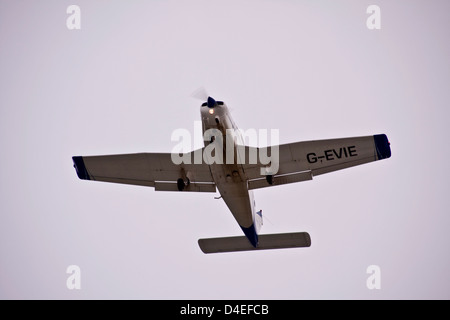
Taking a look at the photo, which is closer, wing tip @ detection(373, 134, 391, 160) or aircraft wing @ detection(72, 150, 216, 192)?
wing tip @ detection(373, 134, 391, 160)

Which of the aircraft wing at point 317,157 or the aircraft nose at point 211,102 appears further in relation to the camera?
the aircraft wing at point 317,157

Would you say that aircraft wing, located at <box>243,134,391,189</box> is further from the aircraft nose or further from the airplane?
the aircraft nose

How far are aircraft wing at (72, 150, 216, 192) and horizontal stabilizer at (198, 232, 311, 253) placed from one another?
209 centimetres

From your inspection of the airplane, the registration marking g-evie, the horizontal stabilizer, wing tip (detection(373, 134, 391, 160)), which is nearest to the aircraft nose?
the airplane

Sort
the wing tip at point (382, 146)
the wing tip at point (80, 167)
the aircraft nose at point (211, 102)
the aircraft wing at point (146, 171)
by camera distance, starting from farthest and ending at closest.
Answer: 1. the wing tip at point (80, 167)
2. the aircraft wing at point (146, 171)
3. the wing tip at point (382, 146)
4. the aircraft nose at point (211, 102)

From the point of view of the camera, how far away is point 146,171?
1602 cm

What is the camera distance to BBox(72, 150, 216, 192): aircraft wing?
623 inches

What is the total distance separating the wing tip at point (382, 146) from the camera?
14.2m

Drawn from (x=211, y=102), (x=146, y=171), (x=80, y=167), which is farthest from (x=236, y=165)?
(x=80, y=167)

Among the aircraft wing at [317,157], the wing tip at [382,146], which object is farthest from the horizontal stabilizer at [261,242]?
the wing tip at [382,146]

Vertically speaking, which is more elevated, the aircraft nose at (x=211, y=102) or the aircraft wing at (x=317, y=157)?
the aircraft nose at (x=211, y=102)

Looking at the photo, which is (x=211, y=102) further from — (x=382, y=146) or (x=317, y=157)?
(x=382, y=146)

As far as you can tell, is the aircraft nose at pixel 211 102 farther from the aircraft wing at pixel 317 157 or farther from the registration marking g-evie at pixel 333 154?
the registration marking g-evie at pixel 333 154
